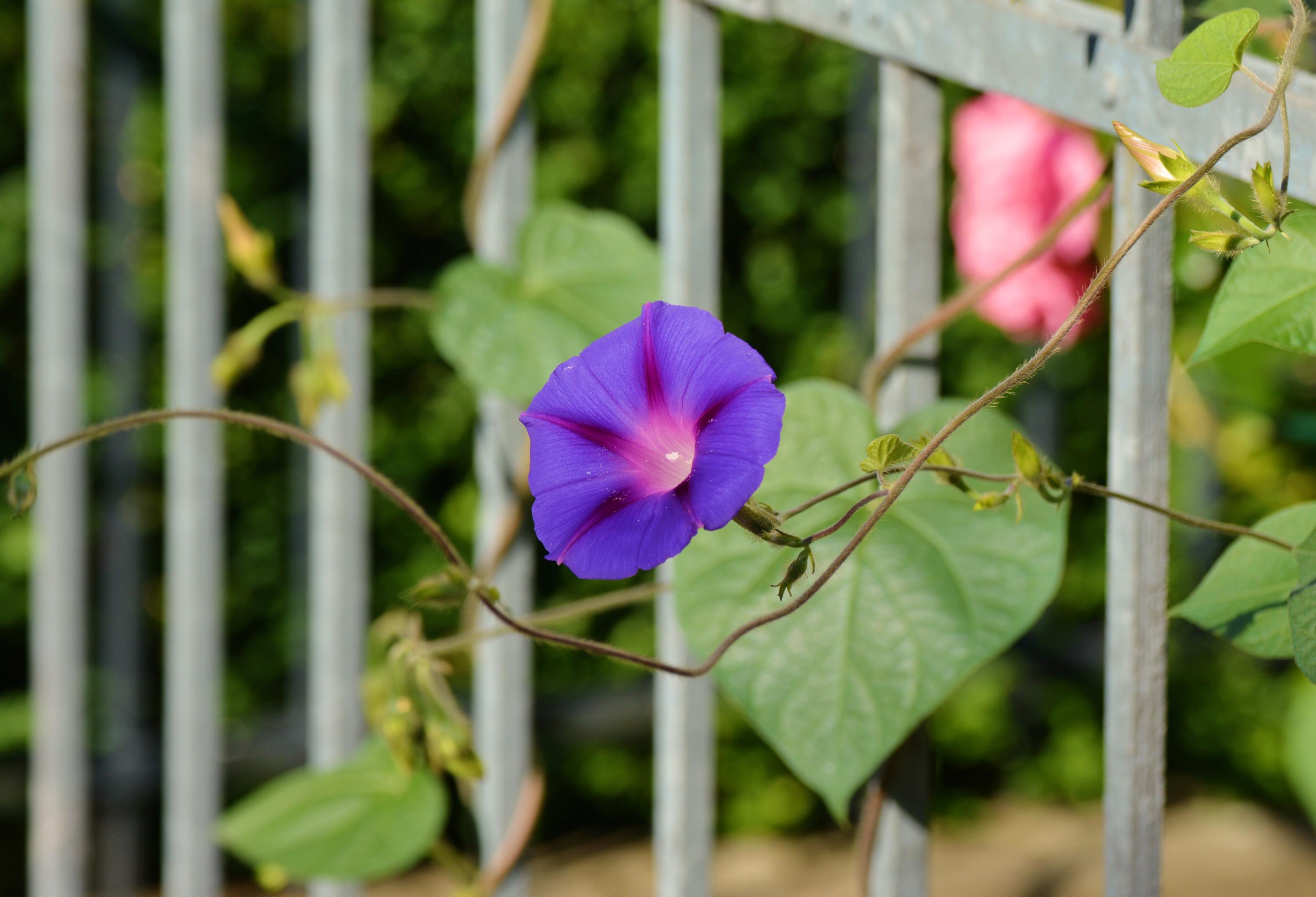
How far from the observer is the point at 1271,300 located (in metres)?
0.62

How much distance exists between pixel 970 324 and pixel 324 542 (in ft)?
6.56

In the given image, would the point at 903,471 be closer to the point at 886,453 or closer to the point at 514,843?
the point at 886,453

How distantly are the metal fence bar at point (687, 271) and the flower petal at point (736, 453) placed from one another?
1.43 feet

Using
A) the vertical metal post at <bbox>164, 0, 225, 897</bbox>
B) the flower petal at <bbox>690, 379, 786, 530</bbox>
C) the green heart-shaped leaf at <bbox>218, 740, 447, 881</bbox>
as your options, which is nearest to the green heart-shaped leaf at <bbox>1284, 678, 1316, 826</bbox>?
the flower petal at <bbox>690, 379, 786, 530</bbox>

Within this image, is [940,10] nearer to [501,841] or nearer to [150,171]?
[501,841]

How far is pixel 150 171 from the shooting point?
8.04 feet

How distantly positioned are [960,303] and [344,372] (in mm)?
720

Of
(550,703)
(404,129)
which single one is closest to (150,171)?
(404,129)

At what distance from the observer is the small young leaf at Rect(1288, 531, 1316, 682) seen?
563 mm

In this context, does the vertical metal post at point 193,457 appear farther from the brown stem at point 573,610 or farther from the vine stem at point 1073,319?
the vine stem at point 1073,319

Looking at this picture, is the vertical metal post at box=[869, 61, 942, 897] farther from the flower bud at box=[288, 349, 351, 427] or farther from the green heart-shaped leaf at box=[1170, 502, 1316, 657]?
the flower bud at box=[288, 349, 351, 427]

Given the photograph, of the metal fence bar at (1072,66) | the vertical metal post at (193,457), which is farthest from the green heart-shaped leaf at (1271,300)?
the vertical metal post at (193,457)

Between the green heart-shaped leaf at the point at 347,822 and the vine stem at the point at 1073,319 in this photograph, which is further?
the green heart-shaped leaf at the point at 347,822

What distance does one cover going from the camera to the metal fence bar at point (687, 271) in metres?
0.98
